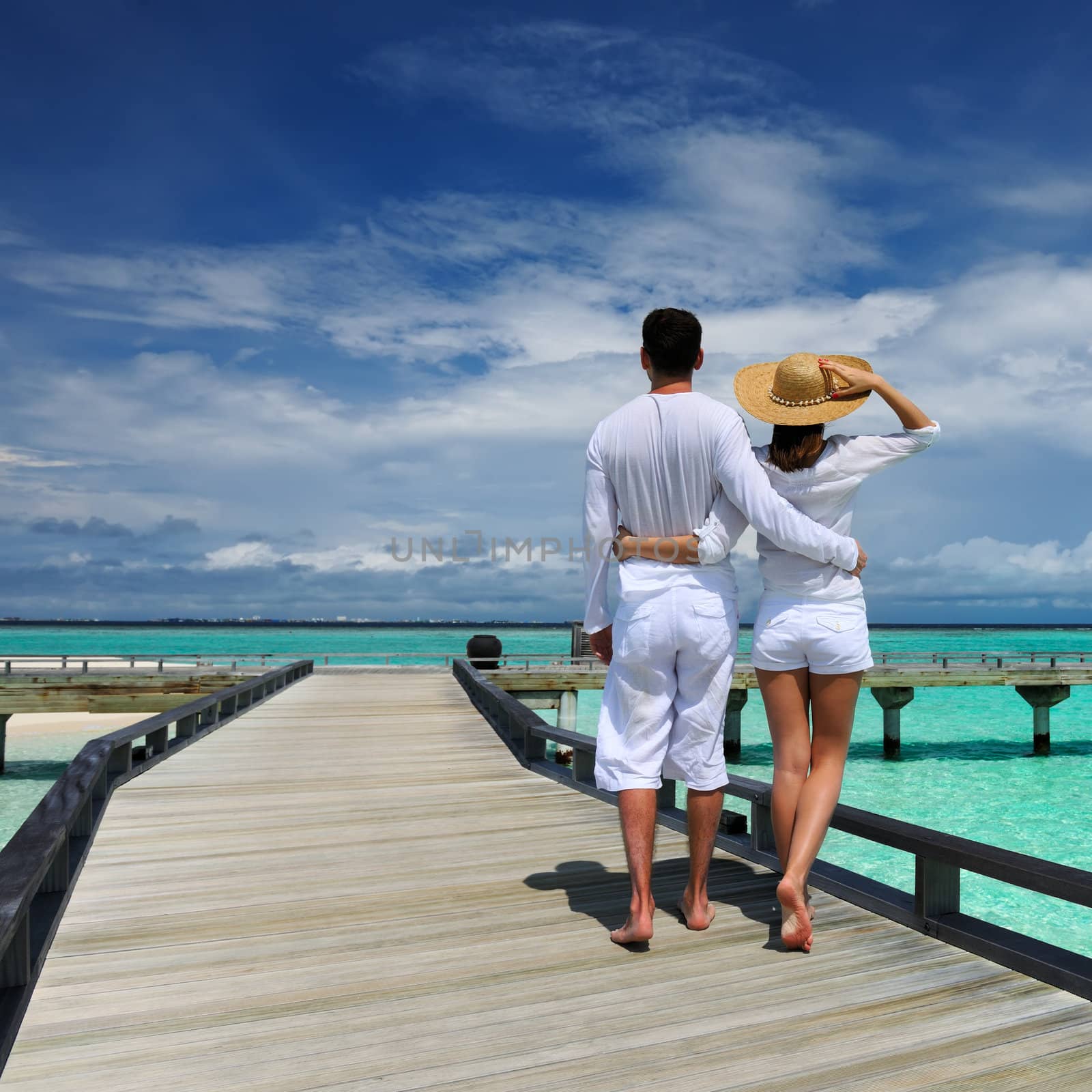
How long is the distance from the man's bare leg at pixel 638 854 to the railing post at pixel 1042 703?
28.7m

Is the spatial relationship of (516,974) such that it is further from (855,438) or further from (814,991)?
(855,438)

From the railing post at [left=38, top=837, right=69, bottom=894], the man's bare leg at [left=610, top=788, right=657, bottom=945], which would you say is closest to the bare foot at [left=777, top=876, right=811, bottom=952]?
the man's bare leg at [left=610, top=788, right=657, bottom=945]

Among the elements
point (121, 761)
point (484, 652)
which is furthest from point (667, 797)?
point (484, 652)

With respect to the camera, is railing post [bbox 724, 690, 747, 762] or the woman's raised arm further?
railing post [bbox 724, 690, 747, 762]

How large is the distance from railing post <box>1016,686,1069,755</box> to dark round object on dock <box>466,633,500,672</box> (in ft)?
55.1

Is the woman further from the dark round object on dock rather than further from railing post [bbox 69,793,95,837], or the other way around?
the dark round object on dock

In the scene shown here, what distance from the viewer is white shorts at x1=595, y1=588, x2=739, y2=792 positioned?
3.06m

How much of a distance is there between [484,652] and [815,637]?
73.6 ft

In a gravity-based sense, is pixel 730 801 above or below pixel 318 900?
below

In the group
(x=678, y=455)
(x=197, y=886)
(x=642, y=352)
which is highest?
(x=642, y=352)

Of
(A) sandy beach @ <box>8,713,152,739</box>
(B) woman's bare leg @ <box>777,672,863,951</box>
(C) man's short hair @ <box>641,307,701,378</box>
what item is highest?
(C) man's short hair @ <box>641,307,701,378</box>

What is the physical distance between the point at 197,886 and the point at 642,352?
310cm

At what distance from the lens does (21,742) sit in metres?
30.9

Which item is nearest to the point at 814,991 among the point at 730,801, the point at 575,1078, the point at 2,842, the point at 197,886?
the point at 575,1078
